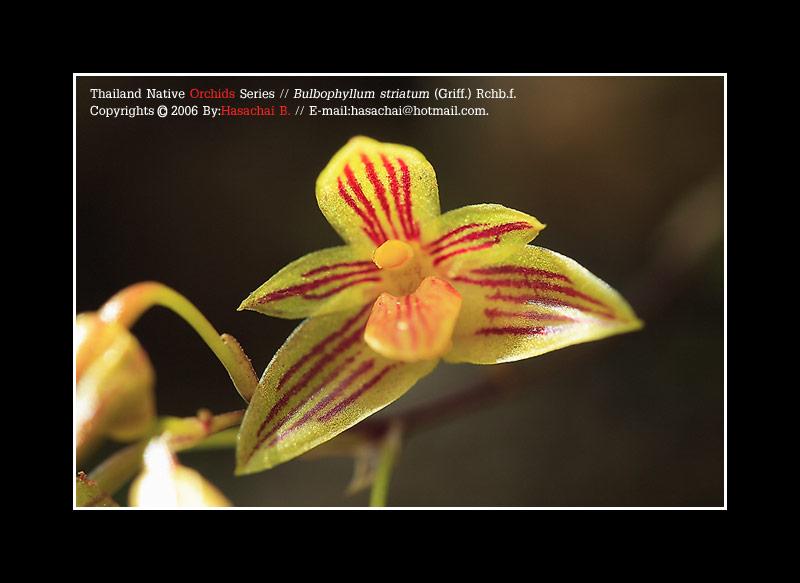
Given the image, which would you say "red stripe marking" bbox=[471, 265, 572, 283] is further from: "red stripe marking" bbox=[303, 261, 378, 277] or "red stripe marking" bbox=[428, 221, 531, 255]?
"red stripe marking" bbox=[303, 261, 378, 277]

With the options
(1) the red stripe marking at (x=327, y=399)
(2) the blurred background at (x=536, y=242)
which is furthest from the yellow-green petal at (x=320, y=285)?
(2) the blurred background at (x=536, y=242)

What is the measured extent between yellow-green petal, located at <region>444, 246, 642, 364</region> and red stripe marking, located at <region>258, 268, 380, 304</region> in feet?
0.58

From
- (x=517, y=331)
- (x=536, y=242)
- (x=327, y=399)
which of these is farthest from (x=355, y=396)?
(x=536, y=242)

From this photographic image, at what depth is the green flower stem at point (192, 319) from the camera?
1.24 m

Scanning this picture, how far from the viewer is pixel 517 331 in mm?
1297

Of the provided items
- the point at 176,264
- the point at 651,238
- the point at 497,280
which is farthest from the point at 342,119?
the point at 497,280

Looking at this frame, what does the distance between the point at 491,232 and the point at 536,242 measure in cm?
142

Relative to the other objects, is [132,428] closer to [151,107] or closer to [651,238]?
[151,107]

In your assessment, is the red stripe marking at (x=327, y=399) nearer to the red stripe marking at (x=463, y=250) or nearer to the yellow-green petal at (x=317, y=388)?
the yellow-green petal at (x=317, y=388)

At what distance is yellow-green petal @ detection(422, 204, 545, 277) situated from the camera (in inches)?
50.4

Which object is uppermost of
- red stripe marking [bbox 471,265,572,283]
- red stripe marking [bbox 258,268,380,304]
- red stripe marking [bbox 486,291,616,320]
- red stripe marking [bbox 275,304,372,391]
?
red stripe marking [bbox 471,265,572,283]

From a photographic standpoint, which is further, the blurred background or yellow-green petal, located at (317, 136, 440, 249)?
the blurred background

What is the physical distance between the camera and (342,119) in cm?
246

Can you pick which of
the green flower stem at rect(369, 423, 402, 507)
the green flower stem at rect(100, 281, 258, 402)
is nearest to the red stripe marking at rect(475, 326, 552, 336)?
the green flower stem at rect(100, 281, 258, 402)
